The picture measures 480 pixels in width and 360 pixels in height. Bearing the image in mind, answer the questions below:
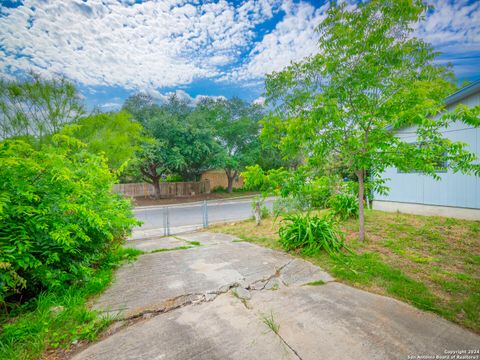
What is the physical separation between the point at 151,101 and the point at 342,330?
61.3ft

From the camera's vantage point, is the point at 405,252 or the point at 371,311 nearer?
the point at 371,311

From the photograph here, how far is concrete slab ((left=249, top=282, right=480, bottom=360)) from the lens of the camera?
1.61 meters

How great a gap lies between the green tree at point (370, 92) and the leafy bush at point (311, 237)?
1.20 m

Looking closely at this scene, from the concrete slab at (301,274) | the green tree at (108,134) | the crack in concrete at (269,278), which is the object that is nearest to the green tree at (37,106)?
the green tree at (108,134)

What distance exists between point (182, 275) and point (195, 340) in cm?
146

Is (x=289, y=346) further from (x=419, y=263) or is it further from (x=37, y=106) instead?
(x=37, y=106)

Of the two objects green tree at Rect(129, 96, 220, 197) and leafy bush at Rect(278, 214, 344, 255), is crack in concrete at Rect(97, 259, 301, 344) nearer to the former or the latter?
leafy bush at Rect(278, 214, 344, 255)

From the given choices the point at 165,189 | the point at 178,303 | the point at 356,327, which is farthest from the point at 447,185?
the point at 165,189

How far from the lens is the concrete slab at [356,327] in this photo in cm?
161

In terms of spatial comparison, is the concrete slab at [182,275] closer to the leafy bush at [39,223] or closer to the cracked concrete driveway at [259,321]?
the cracked concrete driveway at [259,321]

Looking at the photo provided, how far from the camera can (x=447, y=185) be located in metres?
6.57

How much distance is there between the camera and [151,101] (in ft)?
55.0

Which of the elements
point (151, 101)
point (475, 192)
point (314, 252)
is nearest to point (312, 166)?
point (314, 252)

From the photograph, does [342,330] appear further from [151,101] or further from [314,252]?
[151,101]
